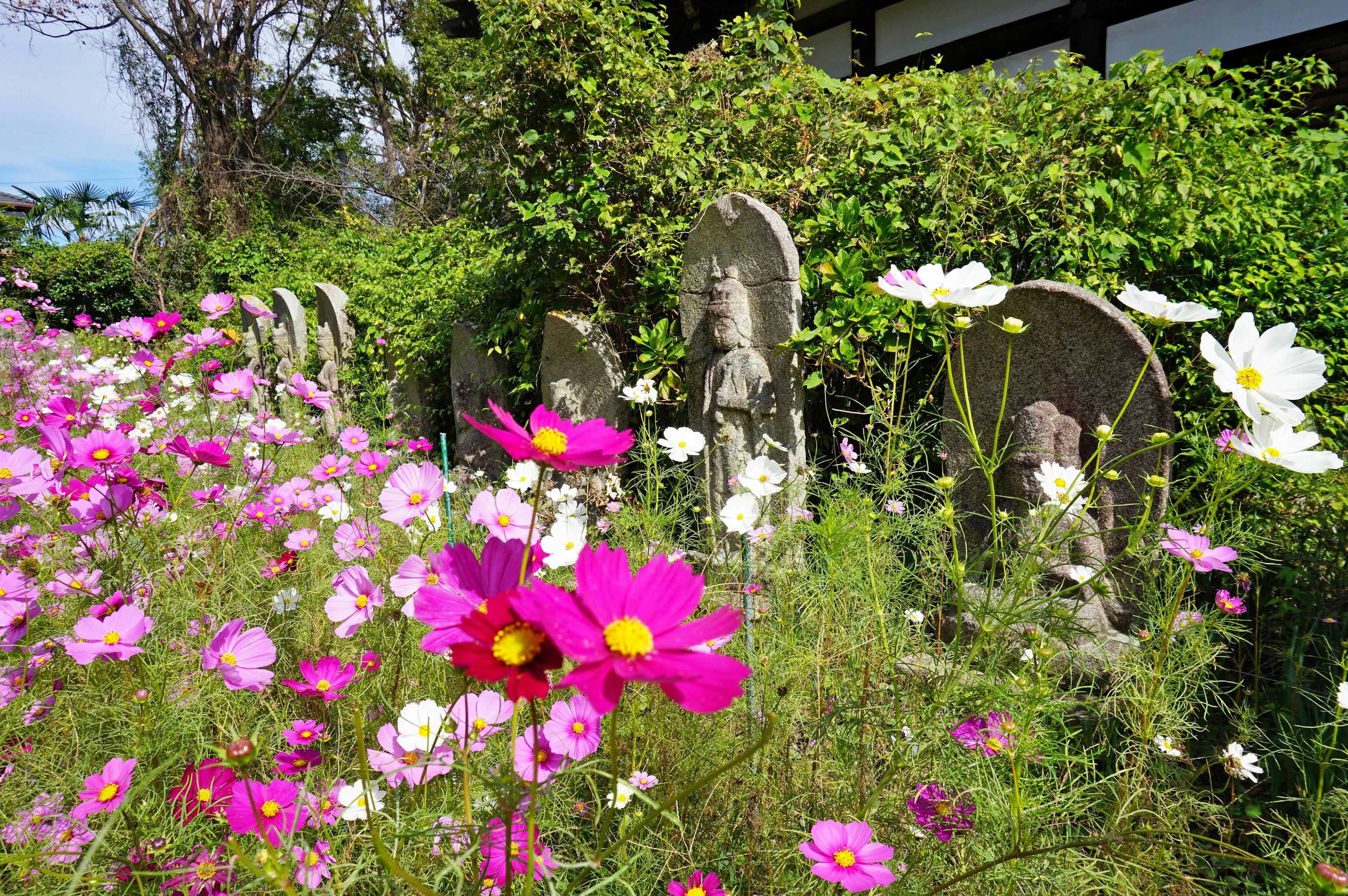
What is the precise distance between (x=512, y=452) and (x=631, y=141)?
2.98 meters

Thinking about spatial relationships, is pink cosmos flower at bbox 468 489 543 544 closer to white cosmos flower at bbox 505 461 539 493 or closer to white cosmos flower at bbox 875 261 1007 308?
white cosmos flower at bbox 875 261 1007 308

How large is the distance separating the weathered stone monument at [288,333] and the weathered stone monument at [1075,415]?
4.96 metres

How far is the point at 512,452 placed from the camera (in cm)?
49

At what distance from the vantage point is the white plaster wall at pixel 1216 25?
3541 mm

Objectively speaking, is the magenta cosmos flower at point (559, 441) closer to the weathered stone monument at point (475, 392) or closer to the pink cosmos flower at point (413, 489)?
the pink cosmos flower at point (413, 489)

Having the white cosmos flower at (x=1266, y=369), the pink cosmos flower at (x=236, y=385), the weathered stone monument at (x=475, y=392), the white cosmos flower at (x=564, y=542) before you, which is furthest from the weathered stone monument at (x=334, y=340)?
the white cosmos flower at (x=1266, y=369)

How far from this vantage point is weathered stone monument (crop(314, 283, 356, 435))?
16.9 ft

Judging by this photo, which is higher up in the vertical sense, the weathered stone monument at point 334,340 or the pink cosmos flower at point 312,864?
the weathered stone monument at point 334,340

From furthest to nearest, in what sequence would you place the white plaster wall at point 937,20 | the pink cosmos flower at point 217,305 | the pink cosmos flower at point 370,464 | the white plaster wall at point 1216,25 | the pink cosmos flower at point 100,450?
1. the white plaster wall at point 937,20
2. the white plaster wall at point 1216,25
3. the pink cosmos flower at point 217,305
4. the pink cosmos flower at point 370,464
5. the pink cosmos flower at point 100,450

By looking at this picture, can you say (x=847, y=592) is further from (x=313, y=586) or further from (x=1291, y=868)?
(x=313, y=586)

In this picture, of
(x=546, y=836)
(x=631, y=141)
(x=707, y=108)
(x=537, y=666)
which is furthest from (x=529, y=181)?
(x=537, y=666)

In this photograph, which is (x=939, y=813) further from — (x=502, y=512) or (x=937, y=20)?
(x=937, y=20)

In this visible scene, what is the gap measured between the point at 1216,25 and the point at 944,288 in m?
4.50

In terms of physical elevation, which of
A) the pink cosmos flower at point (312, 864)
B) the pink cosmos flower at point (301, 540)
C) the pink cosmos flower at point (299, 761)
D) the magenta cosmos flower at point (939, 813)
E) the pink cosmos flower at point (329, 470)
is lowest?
the magenta cosmos flower at point (939, 813)
